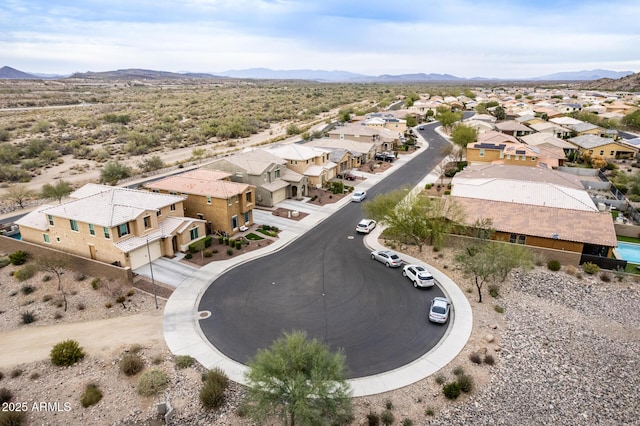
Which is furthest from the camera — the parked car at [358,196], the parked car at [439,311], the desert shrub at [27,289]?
the parked car at [358,196]

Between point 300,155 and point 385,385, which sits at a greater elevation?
point 300,155

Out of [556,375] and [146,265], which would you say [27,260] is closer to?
[146,265]

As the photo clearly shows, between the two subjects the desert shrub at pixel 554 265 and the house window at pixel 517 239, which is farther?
the house window at pixel 517 239

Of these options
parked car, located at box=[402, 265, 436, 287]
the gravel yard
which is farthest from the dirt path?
parked car, located at box=[402, 265, 436, 287]

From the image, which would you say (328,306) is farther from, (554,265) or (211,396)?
(554,265)

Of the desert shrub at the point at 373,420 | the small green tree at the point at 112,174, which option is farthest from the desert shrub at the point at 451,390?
the small green tree at the point at 112,174

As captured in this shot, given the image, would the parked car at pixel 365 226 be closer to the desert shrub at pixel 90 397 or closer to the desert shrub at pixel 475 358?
the desert shrub at pixel 475 358

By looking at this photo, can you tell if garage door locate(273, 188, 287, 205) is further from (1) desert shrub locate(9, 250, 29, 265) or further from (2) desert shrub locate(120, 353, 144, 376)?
(2) desert shrub locate(120, 353, 144, 376)

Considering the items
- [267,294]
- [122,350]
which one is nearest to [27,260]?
[122,350]
